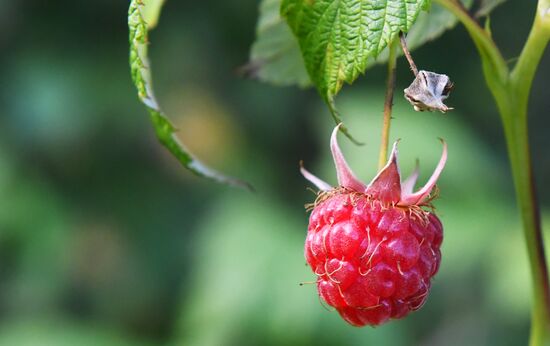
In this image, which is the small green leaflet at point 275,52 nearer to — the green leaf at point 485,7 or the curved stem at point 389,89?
the green leaf at point 485,7

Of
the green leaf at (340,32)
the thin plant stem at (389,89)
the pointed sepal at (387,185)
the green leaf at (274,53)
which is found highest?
the green leaf at (340,32)

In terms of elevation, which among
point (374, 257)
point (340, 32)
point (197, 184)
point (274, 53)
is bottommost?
point (197, 184)

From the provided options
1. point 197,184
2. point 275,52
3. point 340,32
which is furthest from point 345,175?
point 197,184

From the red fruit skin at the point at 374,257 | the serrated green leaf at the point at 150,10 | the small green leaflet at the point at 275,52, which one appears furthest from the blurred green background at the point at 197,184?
the serrated green leaf at the point at 150,10

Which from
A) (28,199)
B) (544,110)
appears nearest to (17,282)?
(28,199)

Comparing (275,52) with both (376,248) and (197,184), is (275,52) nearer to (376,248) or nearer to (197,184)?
(376,248)

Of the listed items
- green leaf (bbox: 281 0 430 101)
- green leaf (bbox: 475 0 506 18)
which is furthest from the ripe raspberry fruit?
green leaf (bbox: 475 0 506 18)

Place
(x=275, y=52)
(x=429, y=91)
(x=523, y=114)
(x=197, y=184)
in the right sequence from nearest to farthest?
(x=429, y=91) → (x=523, y=114) → (x=275, y=52) → (x=197, y=184)
